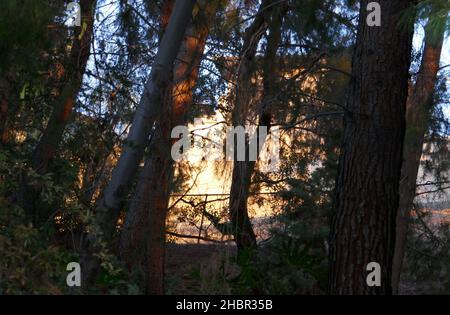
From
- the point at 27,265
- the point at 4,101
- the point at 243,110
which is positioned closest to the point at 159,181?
the point at 243,110

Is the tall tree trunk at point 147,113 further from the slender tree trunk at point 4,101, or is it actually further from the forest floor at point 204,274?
the slender tree trunk at point 4,101

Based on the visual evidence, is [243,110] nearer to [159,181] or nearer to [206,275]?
[159,181]

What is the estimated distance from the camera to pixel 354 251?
8031mm

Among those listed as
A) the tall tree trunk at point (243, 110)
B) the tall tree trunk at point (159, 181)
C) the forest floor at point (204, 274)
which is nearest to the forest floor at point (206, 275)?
the forest floor at point (204, 274)

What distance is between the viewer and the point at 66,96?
34.0 ft

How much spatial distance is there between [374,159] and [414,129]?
4.51m

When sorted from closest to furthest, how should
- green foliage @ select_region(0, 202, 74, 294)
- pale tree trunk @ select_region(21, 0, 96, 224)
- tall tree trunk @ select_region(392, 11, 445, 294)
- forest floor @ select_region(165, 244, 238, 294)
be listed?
green foliage @ select_region(0, 202, 74, 294)
forest floor @ select_region(165, 244, 238, 294)
pale tree trunk @ select_region(21, 0, 96, 224)
tall tree trunk @ select_region(392, 11, 445, 294)

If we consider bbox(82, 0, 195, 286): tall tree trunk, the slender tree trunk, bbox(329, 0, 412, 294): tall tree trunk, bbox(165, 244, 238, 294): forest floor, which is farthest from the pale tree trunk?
bbox(329, 0, 412, 294): tall tree trunk

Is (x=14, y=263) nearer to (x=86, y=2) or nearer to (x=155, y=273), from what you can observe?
(x=155, y=273)

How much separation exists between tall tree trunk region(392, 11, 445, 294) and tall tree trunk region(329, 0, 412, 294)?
14.0 ft

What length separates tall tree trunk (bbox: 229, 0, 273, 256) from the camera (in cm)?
822

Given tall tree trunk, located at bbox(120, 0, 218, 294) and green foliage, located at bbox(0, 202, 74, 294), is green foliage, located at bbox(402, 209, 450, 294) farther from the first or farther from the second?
green foliage, located at bbox(0, 202, 74, 294)

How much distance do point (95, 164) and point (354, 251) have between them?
5259 millimetres
